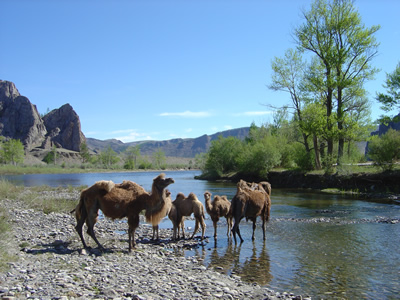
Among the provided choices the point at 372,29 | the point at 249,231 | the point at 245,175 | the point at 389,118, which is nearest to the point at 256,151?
the point at 245,175

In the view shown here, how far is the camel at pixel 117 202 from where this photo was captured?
9.79 meters

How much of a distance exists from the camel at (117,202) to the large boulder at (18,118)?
620 ft

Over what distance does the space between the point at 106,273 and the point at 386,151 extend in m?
27.3

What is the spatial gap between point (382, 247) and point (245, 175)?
40.9 m

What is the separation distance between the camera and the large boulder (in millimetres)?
181625

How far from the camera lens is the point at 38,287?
19.5ft

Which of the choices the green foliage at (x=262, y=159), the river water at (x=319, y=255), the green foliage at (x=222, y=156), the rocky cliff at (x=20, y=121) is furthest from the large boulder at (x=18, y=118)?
the river water at (x=319, y=255)

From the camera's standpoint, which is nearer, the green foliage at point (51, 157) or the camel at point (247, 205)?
the camel at point (247, 205)

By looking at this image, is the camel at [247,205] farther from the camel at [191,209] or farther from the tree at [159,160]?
the tree at [159,160]

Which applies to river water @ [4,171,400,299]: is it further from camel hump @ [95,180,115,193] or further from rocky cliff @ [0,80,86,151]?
rocky cliff @ [0,80,86,151]

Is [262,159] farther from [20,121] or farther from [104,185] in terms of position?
[20,121]

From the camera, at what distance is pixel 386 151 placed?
27719 millimetres

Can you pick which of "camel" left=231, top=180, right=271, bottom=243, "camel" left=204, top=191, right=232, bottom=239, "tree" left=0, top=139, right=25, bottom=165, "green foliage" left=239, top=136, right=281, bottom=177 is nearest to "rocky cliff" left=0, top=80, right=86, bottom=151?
"tree" left=0, top=139, right=25, bottom=165

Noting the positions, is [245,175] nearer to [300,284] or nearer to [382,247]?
[382,247]
